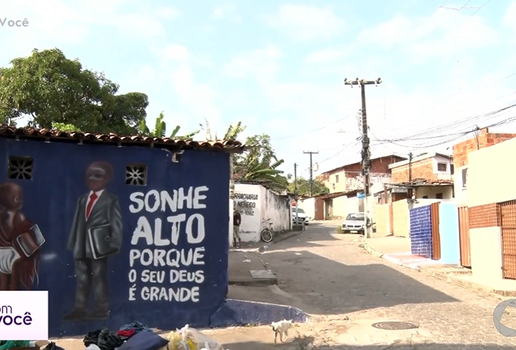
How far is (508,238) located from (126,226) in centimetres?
979

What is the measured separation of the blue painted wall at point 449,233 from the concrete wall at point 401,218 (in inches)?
393

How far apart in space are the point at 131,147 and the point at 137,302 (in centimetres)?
295

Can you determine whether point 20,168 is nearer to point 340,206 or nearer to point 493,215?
point 493,215

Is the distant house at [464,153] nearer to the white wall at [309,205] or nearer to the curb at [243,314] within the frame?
the curb at [243,314]

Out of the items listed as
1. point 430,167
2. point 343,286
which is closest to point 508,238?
point 343,286

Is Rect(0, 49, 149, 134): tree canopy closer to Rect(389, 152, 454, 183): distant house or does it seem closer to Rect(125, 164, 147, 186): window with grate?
Rect(125, 164, 147, 186): window with grate

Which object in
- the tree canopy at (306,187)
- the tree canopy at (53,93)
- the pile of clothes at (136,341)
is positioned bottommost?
the pile of clothes at (136,341)

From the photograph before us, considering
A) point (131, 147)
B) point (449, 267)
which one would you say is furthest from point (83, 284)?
point (449, 267)

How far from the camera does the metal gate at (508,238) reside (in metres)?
12.8

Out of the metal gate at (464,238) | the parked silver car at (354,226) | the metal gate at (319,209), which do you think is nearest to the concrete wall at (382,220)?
the parked silver car at (354,226)

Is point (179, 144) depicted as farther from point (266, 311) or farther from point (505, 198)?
point (505, 198)

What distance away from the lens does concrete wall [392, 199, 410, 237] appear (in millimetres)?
28053

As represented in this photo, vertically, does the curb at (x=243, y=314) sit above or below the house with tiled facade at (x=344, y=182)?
below

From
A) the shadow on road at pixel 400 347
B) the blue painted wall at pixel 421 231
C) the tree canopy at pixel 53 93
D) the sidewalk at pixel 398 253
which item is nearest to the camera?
the shadow on road at pixel 400 347
